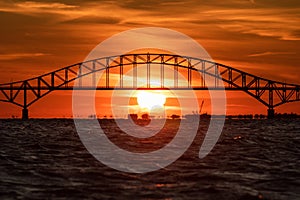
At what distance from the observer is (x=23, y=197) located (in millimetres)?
23578

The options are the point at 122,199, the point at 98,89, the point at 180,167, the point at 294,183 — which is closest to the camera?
the point at 122,199

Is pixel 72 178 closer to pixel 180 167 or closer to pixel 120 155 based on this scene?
pixel 180 167

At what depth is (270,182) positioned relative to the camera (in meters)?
27.9

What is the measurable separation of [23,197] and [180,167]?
11889 millimetres

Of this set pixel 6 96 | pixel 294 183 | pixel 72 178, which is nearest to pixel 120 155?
pixel 72 178

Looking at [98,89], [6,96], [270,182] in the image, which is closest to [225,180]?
[270,182]

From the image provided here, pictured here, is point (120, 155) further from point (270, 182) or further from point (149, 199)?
point (149, 199)

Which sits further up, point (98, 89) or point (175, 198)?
point (98, 89)

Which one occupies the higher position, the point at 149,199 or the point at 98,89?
the point at 98,89

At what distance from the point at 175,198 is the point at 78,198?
11.5 ft

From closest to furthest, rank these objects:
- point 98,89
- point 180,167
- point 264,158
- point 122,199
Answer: point 122,199, point 180,167, point 264,158, point 98,89

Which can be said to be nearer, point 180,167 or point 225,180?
point 225,180

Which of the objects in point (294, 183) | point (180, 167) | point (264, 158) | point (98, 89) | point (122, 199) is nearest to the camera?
point (122, 199)

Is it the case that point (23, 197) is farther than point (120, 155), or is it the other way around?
point (120, 155)
